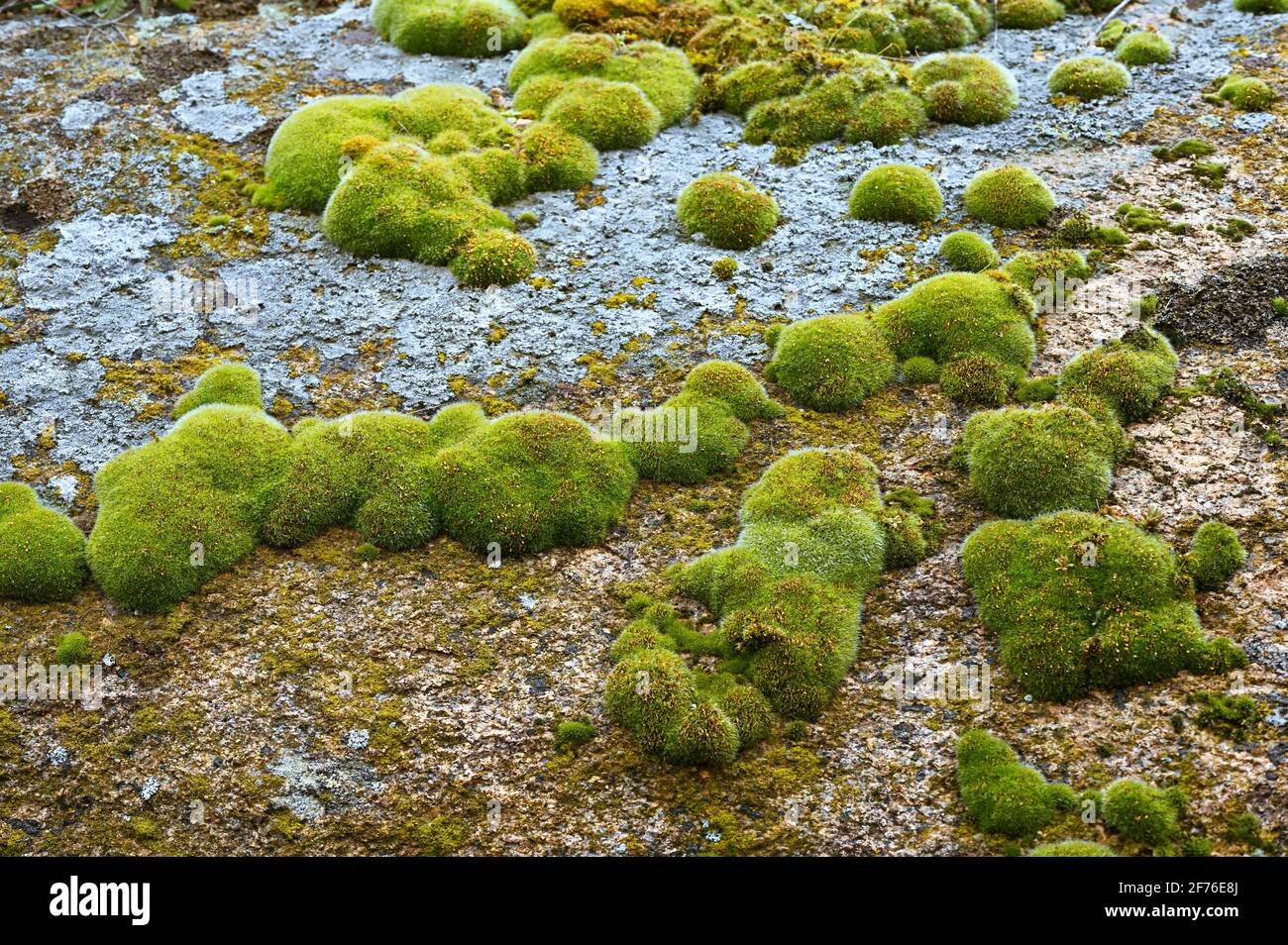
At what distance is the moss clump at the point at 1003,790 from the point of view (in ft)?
29.6

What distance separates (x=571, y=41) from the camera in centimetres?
1902

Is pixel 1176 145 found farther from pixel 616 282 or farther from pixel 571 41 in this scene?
pixel 571 41

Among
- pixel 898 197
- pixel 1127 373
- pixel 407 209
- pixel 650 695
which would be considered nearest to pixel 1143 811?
pixel 650 695

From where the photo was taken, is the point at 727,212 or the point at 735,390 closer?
the point at 735,390

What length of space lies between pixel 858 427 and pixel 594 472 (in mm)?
3338

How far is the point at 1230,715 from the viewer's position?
30.8ft

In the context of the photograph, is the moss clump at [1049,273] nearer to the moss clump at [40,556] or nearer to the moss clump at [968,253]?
the moss clump at [968,253]

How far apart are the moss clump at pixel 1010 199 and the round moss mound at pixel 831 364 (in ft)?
10.9

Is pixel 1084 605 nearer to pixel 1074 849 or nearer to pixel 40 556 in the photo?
pixel 1074 849

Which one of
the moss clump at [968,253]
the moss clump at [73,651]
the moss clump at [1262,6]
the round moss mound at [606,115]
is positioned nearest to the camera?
the moss clump at [73,651]

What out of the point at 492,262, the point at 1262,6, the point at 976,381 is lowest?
the point at 976,381

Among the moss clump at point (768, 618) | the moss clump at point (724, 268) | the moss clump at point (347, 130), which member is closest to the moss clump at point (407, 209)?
the moss clump at point (347, 130)

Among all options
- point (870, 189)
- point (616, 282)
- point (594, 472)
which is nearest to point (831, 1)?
point (870, 189)

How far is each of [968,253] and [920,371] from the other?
2.51 meters
